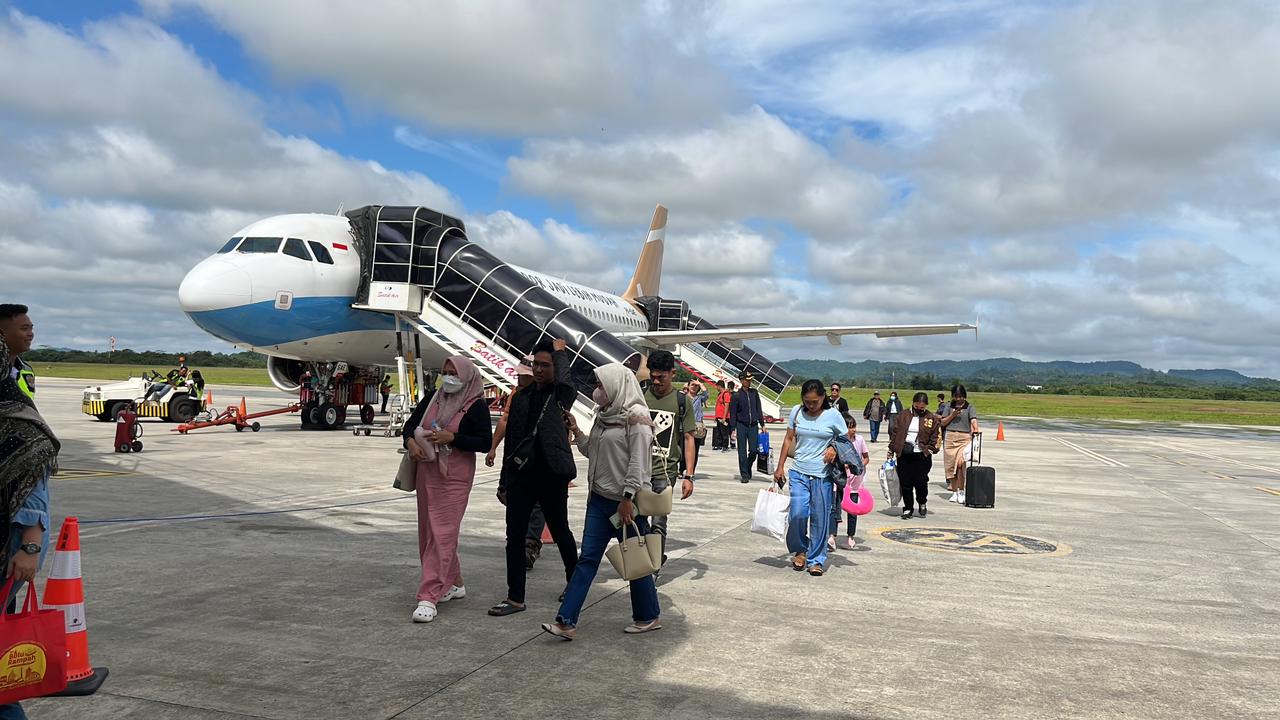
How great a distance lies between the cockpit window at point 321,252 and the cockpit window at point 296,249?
0.68 ft

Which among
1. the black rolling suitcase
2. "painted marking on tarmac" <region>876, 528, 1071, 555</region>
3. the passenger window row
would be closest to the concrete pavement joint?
"painted marking on tarmac" <region>876, 528, 1071, 555</region>

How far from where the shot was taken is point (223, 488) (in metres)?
12.1

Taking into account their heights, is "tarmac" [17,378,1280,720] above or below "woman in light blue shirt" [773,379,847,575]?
below

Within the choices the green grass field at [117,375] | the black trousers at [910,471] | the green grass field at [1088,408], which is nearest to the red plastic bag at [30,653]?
the black trousers at [910,471]

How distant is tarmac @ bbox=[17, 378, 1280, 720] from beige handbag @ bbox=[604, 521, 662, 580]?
45 cm

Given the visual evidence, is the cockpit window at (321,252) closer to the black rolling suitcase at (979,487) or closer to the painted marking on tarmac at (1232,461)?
the black rolling suitcase at (979,487)

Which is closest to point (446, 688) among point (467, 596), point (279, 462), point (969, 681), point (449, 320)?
point (467, 596)

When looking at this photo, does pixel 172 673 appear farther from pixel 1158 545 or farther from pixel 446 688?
pixel 1158 545

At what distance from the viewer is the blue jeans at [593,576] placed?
5.73 m

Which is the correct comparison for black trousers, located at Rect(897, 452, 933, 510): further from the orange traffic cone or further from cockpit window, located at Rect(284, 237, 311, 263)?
cockpit window, located at Rect(284, 237, 311, 263)

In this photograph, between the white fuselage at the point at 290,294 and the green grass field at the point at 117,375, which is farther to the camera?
the green grass field at the point at 117,375

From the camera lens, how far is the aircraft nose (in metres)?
18.1

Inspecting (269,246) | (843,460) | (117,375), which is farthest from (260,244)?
(117,375)

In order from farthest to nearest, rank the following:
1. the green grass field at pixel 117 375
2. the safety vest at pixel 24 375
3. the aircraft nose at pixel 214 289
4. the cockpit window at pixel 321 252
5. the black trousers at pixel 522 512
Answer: the green grass field at pixel 117 375 < the cockpit window at pixel 321 252 < the aircraft nose at pixel 214 289 < the black trousers at pixel 522 512 < the safety vest at pixel 24 375
